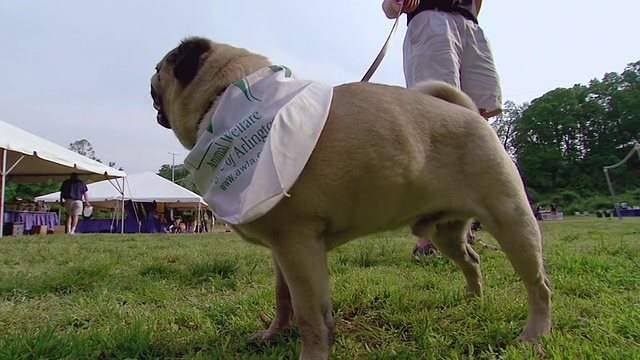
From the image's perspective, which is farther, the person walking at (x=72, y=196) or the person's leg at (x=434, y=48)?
the person walking at (x=72, y=196)

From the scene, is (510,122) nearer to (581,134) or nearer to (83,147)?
(581,134)

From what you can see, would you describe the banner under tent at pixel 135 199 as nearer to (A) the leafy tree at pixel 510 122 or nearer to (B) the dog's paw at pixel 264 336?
(B) the dog's paw at pixel 264 336

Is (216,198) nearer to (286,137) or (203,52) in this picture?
(286,137)

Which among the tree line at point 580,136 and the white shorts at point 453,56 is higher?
the tree line at point 580,136

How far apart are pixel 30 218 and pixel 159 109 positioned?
17.7 metres

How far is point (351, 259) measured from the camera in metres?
4.02

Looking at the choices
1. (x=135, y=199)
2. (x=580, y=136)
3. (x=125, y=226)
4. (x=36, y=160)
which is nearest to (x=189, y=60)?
(x=36, y=160)

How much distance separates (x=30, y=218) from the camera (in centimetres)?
1639

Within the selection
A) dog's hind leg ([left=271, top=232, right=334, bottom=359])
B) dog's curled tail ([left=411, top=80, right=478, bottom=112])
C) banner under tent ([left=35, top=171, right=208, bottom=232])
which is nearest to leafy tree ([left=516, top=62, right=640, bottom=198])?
banner under tent ([left=35, top=171, right=208, bottom=232])

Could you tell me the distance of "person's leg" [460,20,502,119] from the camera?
3359 mm

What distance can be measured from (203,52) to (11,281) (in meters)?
2.52

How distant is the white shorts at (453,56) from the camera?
3166 millimetres

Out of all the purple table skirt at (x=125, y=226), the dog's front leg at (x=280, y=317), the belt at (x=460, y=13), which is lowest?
the purple table skirt at (x=125, y=226)

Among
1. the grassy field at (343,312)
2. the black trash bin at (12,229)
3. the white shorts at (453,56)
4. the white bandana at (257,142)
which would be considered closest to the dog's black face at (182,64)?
the white bandana at (257,142)
